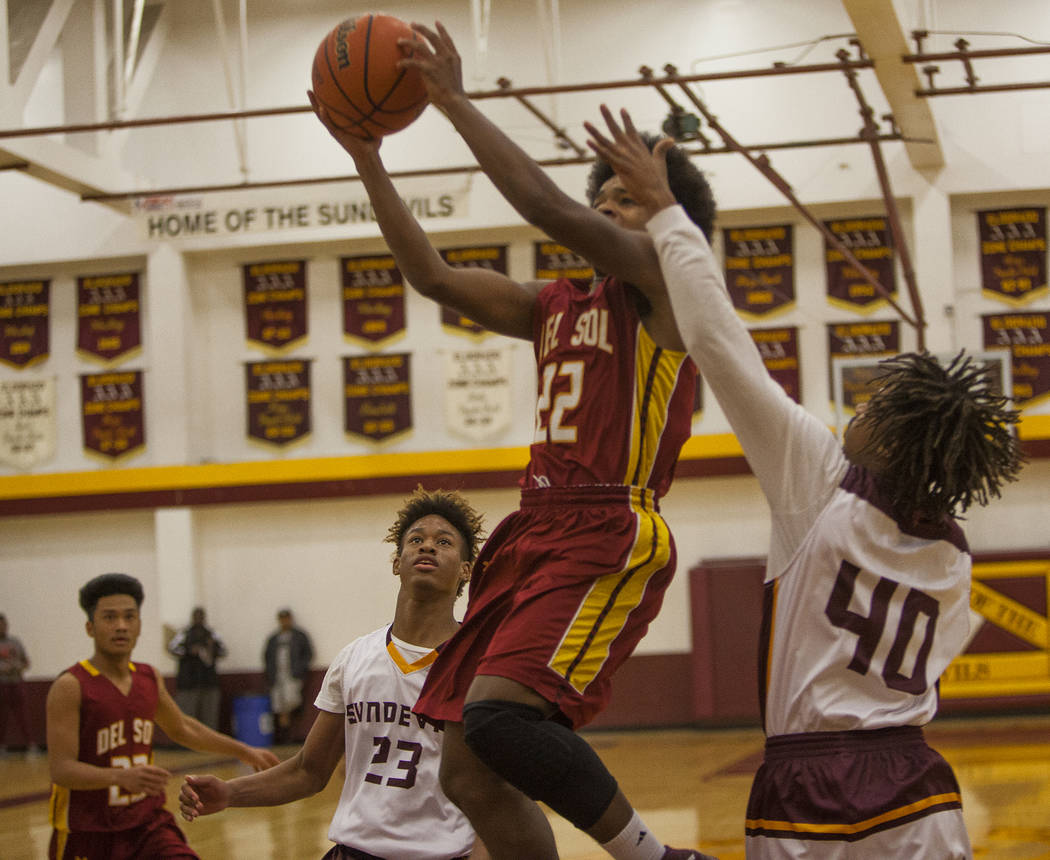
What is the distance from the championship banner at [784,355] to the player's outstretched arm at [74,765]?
32.6 ft

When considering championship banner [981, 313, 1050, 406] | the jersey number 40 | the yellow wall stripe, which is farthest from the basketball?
championship banner [981, 313, 1050, 406]

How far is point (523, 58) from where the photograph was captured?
14172 millimetres

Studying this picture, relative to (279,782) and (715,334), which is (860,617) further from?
(279,782)

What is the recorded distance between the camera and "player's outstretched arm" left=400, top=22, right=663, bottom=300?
99.3 inches

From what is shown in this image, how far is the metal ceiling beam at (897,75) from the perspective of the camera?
28.9 feet

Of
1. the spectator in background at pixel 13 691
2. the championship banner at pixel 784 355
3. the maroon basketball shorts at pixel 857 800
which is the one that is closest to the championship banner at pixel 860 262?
the championship banner at pixel 784 355

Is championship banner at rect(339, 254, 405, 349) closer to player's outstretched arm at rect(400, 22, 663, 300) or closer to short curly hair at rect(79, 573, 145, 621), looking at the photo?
short curly hair at rect(79, 573, 145, 621)

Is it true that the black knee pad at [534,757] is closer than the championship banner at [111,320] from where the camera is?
Yes

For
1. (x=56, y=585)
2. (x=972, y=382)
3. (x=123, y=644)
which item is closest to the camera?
(x=972, y=382)

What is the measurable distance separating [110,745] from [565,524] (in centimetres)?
295

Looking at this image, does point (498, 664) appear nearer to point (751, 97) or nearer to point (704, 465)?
point (704, 465)

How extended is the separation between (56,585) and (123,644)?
10400 millimetres

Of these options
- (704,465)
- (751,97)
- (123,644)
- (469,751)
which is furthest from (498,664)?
(751,97)

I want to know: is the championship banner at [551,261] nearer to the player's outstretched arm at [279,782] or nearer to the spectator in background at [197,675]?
the spectator in background at [197,675]
